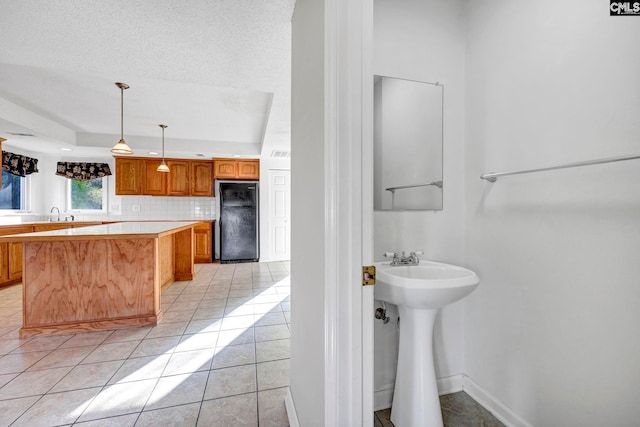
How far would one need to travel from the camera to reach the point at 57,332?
2.40 meters

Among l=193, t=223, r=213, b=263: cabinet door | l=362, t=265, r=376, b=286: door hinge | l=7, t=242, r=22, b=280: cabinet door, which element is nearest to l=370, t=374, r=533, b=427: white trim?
l=362, t=265, r=376, b=286: door hinge

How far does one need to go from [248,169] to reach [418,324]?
4.97 m

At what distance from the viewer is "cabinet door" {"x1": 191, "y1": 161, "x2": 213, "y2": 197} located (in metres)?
5.59

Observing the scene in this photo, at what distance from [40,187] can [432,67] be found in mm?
7062

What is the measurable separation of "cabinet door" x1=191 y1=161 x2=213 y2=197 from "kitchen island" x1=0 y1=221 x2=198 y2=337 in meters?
3.11

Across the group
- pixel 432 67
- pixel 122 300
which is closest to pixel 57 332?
pixel 122 300

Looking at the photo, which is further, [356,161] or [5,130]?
[5,130]

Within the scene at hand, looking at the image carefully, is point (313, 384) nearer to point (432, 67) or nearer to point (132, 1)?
point (432, 67)

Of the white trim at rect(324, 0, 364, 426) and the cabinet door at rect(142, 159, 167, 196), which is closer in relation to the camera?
the white trim at rect(324, 0, 364, 426)

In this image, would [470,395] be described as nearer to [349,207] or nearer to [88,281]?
[349,207]

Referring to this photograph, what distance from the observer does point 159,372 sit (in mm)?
1869

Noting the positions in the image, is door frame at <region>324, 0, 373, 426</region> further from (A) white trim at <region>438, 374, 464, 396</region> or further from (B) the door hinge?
(A) white trim at <region>438, 374, 464, 396</region>

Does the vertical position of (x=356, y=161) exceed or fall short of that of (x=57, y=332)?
it exceeds it

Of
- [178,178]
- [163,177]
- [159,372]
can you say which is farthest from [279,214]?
[159,372]
